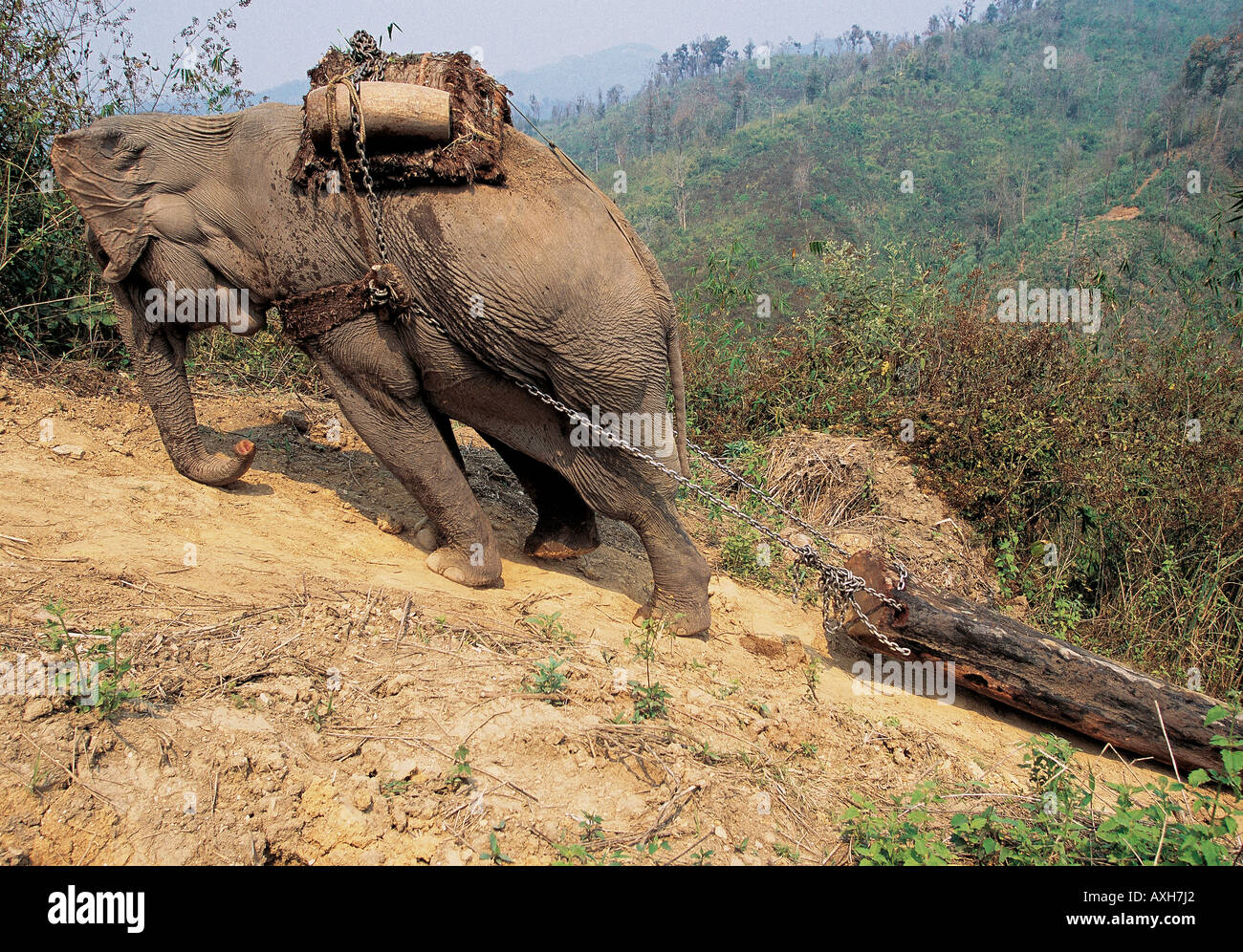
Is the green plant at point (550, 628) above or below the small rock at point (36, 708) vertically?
below

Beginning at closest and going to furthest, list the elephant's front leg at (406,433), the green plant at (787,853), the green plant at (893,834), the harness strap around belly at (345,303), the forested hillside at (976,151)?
1. the green plant at (893,834)
2. the green plant at (787,853)
3. the harness strap around belly at (345,303)
4. the elephant's front leg at (406,433)
5. the forested hillside at (976,151)

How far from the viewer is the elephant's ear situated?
15.0 feet

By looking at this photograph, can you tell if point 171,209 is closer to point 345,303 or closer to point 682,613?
point 345,303

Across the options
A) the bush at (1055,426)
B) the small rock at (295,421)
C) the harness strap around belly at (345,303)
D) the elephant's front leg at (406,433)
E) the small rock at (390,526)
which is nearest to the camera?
the harness strap around belly at (345,303)

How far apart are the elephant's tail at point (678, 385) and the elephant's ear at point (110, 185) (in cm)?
296

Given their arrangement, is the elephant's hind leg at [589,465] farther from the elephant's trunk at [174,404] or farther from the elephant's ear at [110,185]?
the elephant's ear at [110,185]

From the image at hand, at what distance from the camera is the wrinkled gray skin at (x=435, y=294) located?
4215 millimetres

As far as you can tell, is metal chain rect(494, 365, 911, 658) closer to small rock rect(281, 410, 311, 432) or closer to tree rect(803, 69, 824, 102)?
small rock rect(281, 410, 311, 432)

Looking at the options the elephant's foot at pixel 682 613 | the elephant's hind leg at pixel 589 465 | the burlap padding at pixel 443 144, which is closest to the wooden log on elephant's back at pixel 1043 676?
the elephant's foot at pixel 682 613

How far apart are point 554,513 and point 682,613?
4.13ft

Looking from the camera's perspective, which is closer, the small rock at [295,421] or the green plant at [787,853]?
the green plant at [787,853]

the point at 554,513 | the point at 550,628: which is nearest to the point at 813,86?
the point at 554,513

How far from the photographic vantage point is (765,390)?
8.28 meters

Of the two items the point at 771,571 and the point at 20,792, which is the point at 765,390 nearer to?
the point at 771,571
